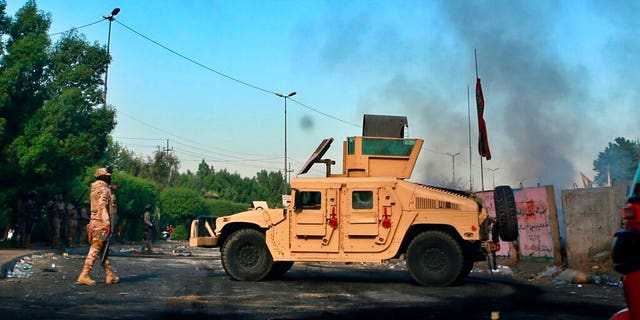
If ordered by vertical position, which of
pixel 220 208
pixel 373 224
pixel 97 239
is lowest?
pixel 97 239

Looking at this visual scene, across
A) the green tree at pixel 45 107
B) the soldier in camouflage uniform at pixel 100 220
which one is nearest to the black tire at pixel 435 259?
the soldier in camouflage uniform at pixel 100 220

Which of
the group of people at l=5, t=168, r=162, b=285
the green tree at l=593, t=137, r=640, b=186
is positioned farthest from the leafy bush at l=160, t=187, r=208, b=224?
the green tree at l=593, t=137, r=640, b=186

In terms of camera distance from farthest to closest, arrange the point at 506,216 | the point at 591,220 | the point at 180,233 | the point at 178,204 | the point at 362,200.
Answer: the point at 178,204, the point at 180,233, the point at 591,220, the point at 362,200, the point at 506,216

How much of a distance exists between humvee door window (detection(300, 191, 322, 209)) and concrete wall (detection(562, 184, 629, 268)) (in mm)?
5469

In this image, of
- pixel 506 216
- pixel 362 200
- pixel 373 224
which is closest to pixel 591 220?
pixel 506 216

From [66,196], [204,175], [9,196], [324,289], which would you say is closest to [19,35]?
[9,196]

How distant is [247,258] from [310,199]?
5.11 ft

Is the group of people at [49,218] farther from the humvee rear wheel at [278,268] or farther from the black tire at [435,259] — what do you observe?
the black tire at [435,259]

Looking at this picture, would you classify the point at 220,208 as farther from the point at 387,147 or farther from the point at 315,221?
the point at 315,221

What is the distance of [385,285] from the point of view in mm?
10891

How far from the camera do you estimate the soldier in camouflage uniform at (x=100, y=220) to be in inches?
393

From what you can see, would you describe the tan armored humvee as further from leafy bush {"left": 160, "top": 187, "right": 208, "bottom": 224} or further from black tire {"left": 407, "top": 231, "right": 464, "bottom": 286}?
leafy bush {"left": 160, "top": 187, "right": 208, "bottom": 224}

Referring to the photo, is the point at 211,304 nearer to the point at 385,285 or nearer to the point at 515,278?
the point at 385,285

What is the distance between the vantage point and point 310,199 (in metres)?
11.4
